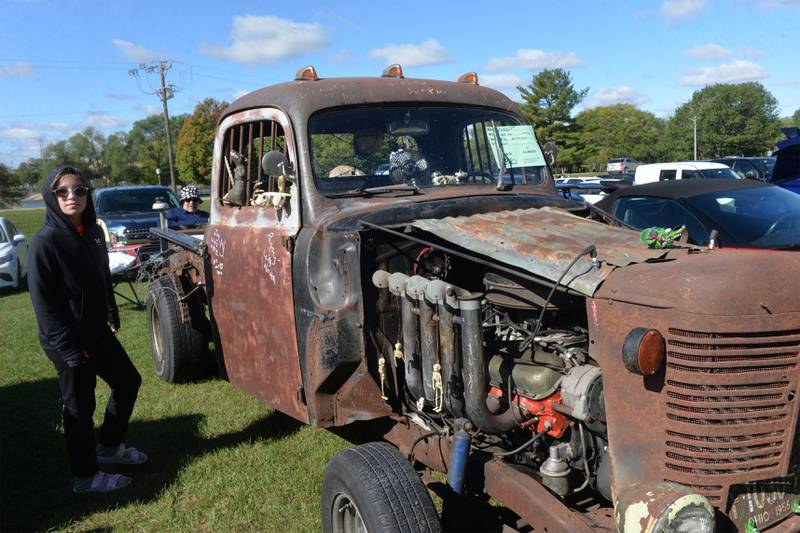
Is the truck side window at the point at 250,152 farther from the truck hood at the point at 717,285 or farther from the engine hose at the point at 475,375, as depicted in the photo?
the truck hood at the point at 717,285

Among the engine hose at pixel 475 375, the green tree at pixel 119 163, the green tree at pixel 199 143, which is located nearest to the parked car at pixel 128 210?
the engine hose at pixel 475 375

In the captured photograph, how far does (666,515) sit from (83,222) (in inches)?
145

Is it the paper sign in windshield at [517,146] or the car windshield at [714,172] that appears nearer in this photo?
the paper sign in windshield at [517,146]

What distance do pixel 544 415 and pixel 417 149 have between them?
195 centimetres

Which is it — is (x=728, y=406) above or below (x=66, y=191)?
below

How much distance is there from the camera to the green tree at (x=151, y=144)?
70444 millimetres

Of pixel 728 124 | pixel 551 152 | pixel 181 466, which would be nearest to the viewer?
pixel 181 466

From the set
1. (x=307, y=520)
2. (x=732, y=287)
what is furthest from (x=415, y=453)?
(x=732, y=287)

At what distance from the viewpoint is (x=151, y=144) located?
3231 inches

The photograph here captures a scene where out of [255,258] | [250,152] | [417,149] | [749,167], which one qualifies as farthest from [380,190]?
[749,167]

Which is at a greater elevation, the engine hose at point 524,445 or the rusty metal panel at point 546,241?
the rusty metal panel at point 546,241

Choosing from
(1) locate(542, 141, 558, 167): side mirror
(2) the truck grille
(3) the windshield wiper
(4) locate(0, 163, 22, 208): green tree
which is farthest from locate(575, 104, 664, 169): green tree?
(2) the truck grille

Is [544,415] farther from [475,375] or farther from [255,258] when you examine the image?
[255,258]

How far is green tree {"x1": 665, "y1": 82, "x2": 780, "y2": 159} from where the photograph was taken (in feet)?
242
